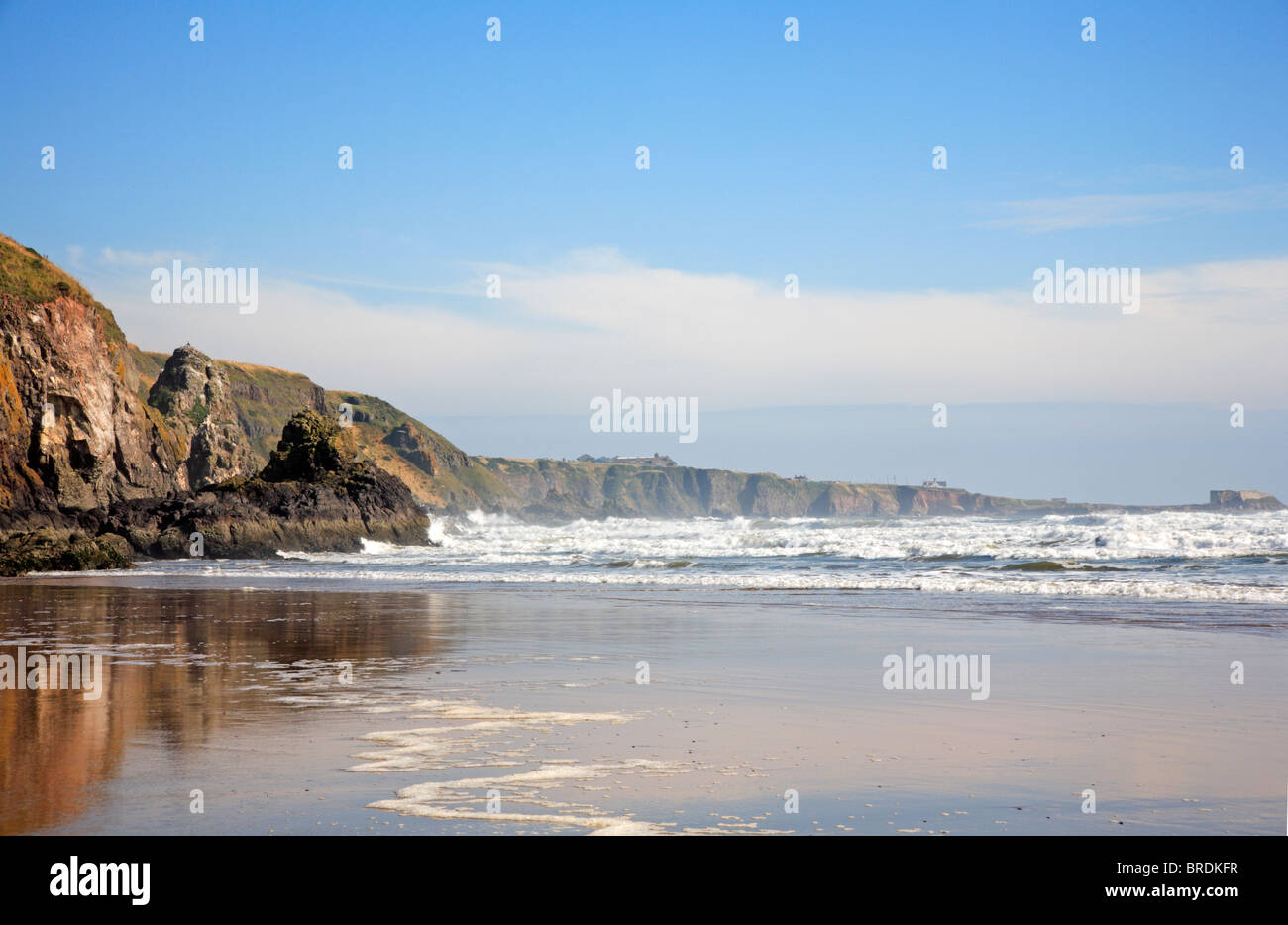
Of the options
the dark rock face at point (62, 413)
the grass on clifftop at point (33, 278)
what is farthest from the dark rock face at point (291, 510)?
the grass on clifftop at point (33, 278)

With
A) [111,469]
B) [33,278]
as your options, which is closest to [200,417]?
[111,469]

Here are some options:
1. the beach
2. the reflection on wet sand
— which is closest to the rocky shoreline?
the reflection on wet sand

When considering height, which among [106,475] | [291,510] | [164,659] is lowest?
[164,659]

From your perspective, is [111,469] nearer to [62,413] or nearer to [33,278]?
[62,413]

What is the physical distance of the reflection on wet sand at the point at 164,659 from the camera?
5727 mm

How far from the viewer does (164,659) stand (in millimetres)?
10805

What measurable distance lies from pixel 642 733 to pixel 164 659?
20.6ft

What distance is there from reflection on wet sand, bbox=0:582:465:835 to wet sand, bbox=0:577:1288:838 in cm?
4

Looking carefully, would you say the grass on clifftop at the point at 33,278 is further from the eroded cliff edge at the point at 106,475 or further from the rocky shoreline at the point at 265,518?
the rocky shoreline at the point at 265,518

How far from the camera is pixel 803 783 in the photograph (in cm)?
559

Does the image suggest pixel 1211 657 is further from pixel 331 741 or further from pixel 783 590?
pixel 783 590

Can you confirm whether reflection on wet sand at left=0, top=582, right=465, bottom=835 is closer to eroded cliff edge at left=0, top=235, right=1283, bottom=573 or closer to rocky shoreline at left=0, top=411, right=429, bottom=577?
rocky shoreline at left=0, top=411, right=429, bottom=577

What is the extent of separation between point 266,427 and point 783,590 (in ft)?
411
